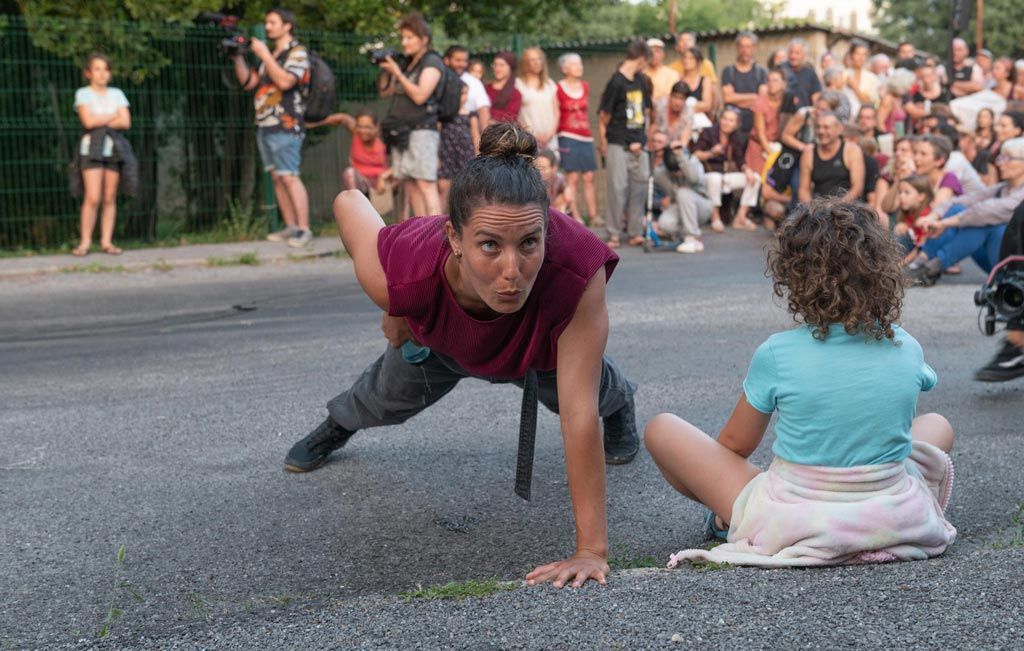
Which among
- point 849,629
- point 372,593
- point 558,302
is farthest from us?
point 372,593

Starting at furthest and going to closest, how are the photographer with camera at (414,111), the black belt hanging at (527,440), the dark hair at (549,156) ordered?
the photographer with camera at (414,111)
the dark hair at (549,156)
the black belt hanging at (527,440)

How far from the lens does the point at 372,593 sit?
13.0 feet

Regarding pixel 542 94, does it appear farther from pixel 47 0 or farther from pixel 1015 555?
pixel 1015 555

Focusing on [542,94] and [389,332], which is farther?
[542,94]

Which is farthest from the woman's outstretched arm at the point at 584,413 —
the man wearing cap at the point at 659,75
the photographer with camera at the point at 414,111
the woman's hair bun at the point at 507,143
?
the man wearing cap at the point at 659,75

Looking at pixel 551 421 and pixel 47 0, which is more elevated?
pixel 47 0

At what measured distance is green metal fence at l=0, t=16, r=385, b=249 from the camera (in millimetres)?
12328

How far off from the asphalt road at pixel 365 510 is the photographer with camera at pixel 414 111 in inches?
145

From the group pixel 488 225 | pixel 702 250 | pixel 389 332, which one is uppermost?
pixel 488 225

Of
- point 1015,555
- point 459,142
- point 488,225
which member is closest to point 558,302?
point 488,225

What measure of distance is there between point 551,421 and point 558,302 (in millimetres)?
2454

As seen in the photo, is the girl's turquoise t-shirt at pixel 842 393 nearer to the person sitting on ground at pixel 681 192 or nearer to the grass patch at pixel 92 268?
the grass patch at pixel 92 268

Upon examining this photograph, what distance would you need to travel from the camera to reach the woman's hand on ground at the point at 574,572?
3.56 m

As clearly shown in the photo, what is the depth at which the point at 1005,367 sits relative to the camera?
20.3 ft
